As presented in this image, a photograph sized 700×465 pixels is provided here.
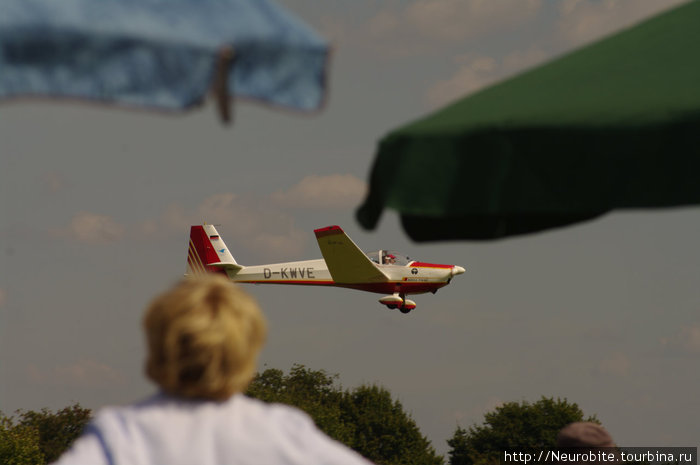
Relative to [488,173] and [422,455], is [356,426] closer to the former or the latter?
[422,455]

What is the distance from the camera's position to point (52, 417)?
78125 mm

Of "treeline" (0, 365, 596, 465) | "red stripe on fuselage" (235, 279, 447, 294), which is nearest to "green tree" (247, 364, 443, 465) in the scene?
"treeline" (0, 365, 596, 465)

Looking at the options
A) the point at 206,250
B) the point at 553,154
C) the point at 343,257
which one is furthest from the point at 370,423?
the point at 553,154

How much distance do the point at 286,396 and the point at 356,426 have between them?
240 inches

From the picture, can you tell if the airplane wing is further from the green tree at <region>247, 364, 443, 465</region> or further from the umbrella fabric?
the umbrella fabric

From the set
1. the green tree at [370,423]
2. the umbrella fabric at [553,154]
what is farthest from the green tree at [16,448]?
the umbrella fabric at [553,154]

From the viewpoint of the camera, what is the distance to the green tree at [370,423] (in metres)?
64.7

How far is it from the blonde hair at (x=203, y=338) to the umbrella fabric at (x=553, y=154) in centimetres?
152

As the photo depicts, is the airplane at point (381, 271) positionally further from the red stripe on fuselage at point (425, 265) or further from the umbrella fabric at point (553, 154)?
the umbrella fabric at point (553, 154)

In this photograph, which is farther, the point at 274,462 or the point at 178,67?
the point at 178,67

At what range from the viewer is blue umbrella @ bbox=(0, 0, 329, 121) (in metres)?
2.92

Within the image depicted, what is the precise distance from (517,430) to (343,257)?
2746cm

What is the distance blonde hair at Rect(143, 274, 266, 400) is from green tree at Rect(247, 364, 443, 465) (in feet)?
199

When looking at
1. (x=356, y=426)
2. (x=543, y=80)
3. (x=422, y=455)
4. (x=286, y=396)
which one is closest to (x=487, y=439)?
(x=422, y=455)
